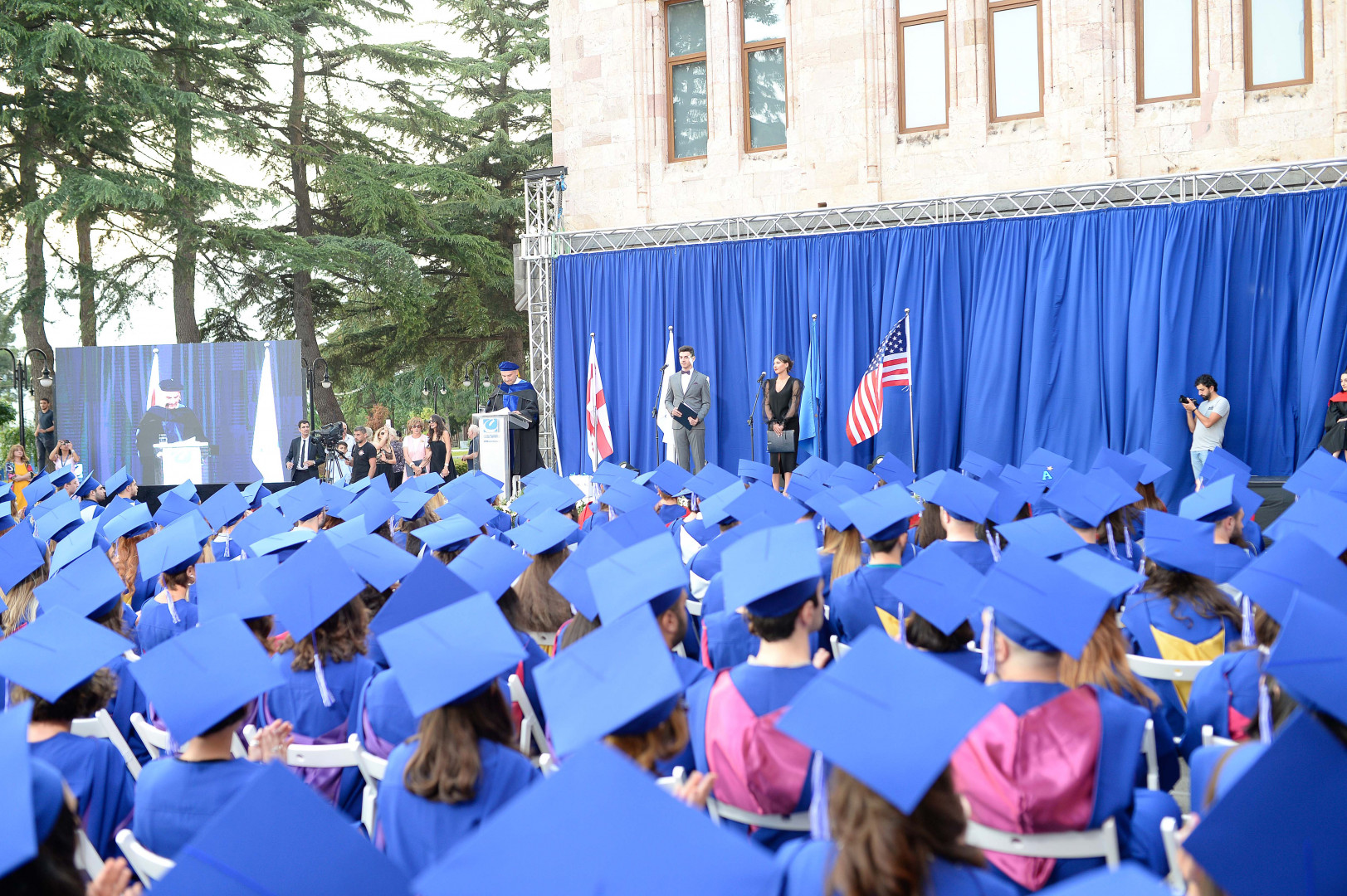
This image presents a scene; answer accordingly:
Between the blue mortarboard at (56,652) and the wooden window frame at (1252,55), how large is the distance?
1144 centimetres

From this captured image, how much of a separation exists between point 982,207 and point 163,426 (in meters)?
10.8

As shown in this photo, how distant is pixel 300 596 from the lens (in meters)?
3.10

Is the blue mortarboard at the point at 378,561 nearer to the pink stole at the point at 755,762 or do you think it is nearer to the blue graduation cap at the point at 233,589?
the blue graduation cap at the point at 233,589

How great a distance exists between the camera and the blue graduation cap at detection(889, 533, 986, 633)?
280 centimetres

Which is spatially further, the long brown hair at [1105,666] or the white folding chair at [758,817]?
the long brown hair at [1105,666]

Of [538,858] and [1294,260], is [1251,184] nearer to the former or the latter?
[1294,260]

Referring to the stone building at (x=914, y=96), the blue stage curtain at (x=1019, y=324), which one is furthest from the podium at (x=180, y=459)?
the stone building at (x=914, y=96)

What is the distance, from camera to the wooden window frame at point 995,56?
11414 mm

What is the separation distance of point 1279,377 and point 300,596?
9810mm

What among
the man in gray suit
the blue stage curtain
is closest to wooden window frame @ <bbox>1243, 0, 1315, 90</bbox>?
the blue stage curtain

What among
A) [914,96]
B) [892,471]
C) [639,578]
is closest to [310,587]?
[639,578]

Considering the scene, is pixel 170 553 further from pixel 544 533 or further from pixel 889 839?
pixel 889 839

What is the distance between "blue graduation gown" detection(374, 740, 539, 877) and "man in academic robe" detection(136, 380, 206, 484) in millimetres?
13557

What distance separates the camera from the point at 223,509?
6.41m
